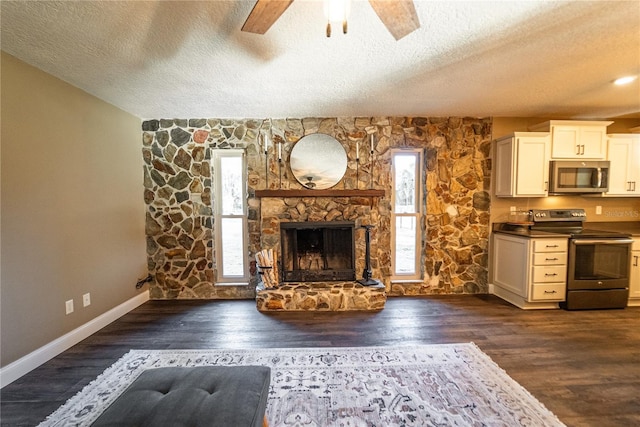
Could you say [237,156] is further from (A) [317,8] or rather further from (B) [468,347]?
(B) [468,347]

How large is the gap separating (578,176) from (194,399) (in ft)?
15.4

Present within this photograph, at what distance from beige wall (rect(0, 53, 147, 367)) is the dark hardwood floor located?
40 centimetres

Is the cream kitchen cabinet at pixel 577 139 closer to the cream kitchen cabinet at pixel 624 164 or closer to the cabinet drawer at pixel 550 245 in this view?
the cream kitchen cabinet at pixel 624 164

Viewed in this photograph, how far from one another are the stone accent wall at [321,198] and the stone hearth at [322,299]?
48 centimetres

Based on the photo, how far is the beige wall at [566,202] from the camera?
3641 mm

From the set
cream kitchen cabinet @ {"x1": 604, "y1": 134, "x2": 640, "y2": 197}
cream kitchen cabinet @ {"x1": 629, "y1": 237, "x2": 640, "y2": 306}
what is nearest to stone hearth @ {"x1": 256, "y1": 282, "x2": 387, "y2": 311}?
cream kitchen cabinet @ {"x1": 629, "y1": 237, "x2": 640, "y2": 306}

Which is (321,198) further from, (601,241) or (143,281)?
(601,241)

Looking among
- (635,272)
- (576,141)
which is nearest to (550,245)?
(635,272)

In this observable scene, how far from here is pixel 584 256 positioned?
309 cm

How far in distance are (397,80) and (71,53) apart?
2729mm

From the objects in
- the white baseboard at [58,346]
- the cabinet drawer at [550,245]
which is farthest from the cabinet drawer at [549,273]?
the white baseboard at [58,346]

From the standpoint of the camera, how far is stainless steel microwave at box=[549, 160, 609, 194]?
3309 millimetres

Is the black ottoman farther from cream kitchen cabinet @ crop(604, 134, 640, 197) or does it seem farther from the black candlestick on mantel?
Answer: cream kitchen cabinet @ crop(604, 134, 640, 197)

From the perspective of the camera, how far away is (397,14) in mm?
1347
